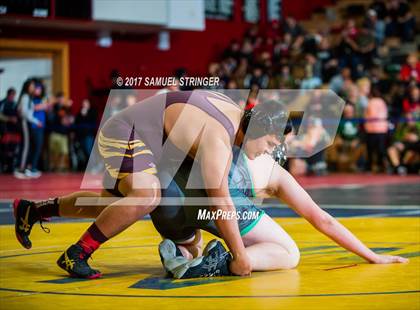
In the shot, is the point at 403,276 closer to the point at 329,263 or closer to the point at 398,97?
the point at 329,263

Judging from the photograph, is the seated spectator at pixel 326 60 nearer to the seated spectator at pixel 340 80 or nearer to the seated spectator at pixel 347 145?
the seated spectator at pixel 340 80

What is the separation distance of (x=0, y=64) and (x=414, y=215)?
1480 centimetres

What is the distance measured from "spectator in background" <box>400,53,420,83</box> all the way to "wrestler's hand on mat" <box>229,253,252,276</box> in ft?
43.6

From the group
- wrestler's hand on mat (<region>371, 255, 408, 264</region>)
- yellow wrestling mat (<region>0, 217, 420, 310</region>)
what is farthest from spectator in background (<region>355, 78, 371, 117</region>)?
wrestler's hand on mat (<region>371, 255, 408, 264</region>)

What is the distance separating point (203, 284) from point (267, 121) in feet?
2.62

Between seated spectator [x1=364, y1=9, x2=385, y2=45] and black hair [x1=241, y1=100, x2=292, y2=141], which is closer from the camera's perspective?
black hair [x1=241, y1=100, x2=292, y2=141]

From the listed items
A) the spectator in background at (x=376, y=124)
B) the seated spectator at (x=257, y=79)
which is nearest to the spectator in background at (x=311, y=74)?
the seated spectator at (x=257, y=79)

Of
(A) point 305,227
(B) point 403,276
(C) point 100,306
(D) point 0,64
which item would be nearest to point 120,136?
(C) point 100,306

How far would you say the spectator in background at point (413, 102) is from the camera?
1688 centimetres

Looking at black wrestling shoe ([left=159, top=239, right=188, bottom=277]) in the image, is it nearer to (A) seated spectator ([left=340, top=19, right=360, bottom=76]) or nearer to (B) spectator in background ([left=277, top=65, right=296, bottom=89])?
(B) spectator in background ([left=277, top=65, right=296, bottom=89])

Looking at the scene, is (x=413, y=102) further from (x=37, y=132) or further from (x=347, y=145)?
(x=37, y=132)

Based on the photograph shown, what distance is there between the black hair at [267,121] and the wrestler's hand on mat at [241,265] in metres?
0.57

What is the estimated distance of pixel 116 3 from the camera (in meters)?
19.9

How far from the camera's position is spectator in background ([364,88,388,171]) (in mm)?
17094
